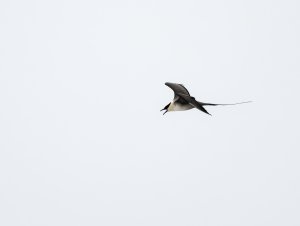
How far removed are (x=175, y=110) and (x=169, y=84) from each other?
0.77 metres

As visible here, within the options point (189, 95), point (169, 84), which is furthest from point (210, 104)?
point (169, 84)

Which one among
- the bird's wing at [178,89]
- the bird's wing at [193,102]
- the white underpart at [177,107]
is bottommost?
the bird's wing at [193,102]

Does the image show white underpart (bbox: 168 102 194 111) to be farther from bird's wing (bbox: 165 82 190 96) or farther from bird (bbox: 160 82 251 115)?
bird's wing (bbox: 165 82 190 96)

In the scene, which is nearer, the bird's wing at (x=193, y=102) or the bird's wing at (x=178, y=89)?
the bird's wing at (x=193, y=102)

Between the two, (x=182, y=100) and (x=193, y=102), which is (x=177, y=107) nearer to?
(x=182, y=100)

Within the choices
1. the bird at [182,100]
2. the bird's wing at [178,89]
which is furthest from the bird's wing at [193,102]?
the bird's wing at [178,89]

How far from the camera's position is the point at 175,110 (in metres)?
10.7

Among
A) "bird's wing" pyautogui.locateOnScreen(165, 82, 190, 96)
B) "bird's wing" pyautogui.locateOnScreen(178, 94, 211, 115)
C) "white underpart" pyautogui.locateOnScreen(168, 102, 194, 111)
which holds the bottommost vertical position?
"bird's wing" pyautogui.locateOnScreen(178, 94, 211, 115)

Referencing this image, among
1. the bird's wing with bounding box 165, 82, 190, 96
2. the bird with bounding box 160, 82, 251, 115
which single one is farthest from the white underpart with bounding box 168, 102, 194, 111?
the bird's wing with bounding box 165, 82, 190, 96

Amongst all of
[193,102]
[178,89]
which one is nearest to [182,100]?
[178,89]

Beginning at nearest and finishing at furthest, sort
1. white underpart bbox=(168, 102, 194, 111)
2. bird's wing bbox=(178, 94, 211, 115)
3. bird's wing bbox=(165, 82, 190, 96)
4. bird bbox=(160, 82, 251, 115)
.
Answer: bird's wing bbox=(178, 94, 211, 115) → bird bbox=(160, 82, 251, 115) → bird's wing bbox=(165, 82, 190, 96) → white underpart bbox=(168, 102, 194, 111)

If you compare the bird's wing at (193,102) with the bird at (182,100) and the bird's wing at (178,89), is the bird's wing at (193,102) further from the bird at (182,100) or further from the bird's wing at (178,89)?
the bird's wing at (178,89)

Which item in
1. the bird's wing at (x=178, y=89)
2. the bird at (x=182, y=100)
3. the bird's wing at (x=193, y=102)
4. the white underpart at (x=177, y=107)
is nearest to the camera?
the bird's wing at (x=193, y=102)

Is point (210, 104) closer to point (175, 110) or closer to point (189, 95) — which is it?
point (189, 95)
